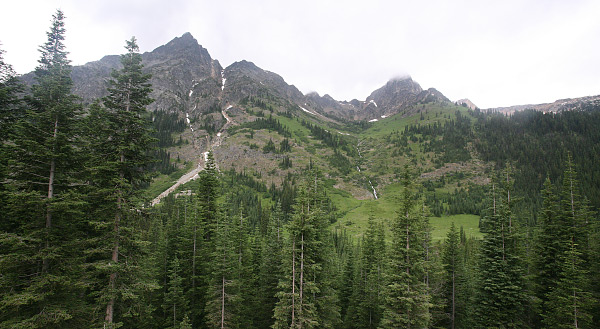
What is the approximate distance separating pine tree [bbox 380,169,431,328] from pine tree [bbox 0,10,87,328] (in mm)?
23224

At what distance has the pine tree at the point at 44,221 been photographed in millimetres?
13391

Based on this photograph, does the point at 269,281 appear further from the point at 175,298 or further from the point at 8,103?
the point at 8,103

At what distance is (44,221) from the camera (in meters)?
14.8

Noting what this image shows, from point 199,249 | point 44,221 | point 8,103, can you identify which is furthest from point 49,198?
point 199,249

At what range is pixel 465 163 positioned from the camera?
19800cm

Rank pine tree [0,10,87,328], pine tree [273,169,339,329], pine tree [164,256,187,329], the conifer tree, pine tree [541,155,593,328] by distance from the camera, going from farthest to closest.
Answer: the conifer tree
pine tree [164,256,187,329]
pine tree [541,155,593,328]
pine tree [273,169,339,329]
pine tree [0,10,87,328]

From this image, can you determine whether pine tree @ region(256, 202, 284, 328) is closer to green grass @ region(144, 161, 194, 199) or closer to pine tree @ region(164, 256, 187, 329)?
pine tree @ region(164, 256, 187, 329)

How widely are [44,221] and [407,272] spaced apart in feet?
89.5

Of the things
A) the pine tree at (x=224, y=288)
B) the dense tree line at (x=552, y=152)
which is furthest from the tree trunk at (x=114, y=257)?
the dense tree line at (x=552, y=152)

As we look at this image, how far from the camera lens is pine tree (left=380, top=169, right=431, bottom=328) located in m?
20.7

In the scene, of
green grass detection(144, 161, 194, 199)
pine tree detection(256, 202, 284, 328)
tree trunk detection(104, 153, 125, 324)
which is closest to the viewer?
tree trunk detection(104, 153, 125, 324)

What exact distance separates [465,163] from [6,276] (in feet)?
790

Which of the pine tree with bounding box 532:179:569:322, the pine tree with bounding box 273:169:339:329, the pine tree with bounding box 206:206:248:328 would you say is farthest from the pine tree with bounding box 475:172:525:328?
the pine tree with bounding box 206:206:248:328

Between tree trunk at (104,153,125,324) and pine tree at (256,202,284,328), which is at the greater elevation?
tree trunk at (104,153,125,324)
